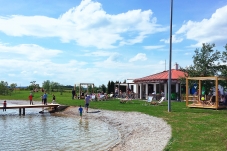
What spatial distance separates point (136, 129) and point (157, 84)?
71.5 ft

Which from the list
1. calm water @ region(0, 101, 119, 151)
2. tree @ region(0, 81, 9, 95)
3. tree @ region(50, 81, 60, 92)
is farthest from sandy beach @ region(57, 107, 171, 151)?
tree @ region(50, 81, 60, 92)

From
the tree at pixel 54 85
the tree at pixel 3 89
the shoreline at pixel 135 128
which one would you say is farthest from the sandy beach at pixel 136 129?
the tree at pixel 54 85

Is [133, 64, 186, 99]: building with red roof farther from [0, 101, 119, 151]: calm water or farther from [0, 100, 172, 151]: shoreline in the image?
[0, 101, 119, 151]: calm water

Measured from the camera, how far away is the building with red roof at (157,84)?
34125mm

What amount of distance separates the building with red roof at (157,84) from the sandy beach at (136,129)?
12120 mm

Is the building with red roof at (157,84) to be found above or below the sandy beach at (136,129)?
above

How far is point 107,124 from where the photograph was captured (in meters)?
19.5

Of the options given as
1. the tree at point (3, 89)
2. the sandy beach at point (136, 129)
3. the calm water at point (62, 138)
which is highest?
the tree at point (3, 89)

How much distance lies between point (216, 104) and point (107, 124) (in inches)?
367

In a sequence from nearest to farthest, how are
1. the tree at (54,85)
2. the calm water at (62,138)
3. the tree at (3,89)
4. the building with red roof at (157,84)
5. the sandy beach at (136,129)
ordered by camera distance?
the sandy beach at (136,129)
the calm water at (62,138)
the building with red roof at (157,84)
the tree at (3,89)
the tree at (54,85)

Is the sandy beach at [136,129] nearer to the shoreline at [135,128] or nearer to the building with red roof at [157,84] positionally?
the shoreline at [135,128]

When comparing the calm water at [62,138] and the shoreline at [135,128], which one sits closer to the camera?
the shoreline at [135,128]

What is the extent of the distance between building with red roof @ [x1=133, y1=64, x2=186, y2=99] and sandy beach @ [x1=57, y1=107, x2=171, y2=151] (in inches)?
477

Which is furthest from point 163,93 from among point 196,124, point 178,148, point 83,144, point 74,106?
point 178,148
